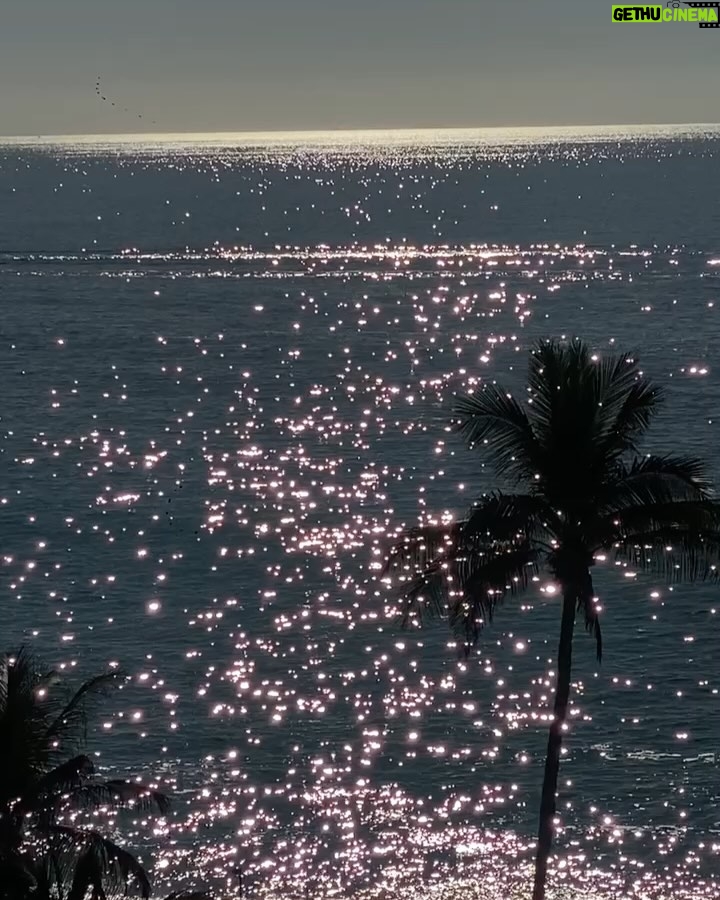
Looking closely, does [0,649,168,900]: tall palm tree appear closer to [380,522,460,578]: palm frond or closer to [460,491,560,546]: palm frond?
[380,522,460,578]: palm frond

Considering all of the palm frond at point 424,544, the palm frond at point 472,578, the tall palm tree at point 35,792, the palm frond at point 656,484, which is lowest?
the tall palm tree at point 35,792

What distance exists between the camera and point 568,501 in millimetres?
27625

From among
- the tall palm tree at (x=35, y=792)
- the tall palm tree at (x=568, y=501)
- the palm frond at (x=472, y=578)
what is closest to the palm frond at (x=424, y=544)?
the tall palm tree at (x=568, y=501)

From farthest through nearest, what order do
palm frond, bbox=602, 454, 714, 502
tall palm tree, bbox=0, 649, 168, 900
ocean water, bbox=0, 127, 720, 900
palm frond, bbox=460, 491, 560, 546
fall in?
ocean water, bbox=0, 127, 720, 900, palm frond, bbox=602, 454, 714, 502, palm frond, bbox=460, 491, 560, 546, tall palm tree, bbox=0, 649, 168, 900

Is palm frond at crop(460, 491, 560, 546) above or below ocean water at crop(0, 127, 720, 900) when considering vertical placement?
below

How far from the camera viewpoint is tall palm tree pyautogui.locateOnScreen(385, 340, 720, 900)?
88.3ft

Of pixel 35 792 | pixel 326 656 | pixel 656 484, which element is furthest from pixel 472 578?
pixel 326 656

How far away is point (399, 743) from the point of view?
49594mm

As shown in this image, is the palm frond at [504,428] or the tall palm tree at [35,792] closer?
the tall palm tree at [35,792]

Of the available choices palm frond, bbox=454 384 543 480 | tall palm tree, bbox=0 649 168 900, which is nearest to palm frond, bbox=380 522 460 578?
palm frond, bbox=454 384 543 480

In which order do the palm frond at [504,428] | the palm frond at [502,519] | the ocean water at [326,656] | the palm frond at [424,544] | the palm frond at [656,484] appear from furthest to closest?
1. the ocean water at [326,656]
2. the palm frond at [504,428]
3. the palm frond at [424,544]
4. the palm frond at [656,484]
5. the palm frond at [502,519]

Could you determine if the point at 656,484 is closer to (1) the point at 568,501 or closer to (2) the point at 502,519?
(1) the point at 568,501

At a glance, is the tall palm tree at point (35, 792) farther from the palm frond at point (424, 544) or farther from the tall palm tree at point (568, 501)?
the tall palm tree at point (568, 501)

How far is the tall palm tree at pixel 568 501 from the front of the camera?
2691 cm
